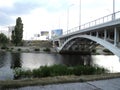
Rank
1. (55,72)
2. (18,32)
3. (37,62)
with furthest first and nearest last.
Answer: (18,32)
(37,62)
(55,72)

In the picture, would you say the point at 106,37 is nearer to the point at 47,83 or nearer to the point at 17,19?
the point at 47,83

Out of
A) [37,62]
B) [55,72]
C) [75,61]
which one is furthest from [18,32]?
[55,72]

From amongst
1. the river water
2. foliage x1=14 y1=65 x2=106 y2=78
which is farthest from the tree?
foliage x1=14 y1=65 x2=106 y2=78

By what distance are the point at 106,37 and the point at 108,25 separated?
14.2 ft

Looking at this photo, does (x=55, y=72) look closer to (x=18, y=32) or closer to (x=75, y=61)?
(x=75, y=61)

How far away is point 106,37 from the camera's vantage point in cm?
3378

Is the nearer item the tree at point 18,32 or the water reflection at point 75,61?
the water reflection at point 75,61

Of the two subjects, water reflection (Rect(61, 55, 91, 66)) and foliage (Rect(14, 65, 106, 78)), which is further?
water reflection (Rect(61, 55, 91, 66))

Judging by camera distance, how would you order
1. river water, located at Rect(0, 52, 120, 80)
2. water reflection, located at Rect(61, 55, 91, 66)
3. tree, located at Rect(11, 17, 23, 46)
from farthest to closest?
tree, located at Rect(11, 17, 23, 46), water reflection, located at Rect(61, 55, 91, 66), river water, located at Rect(0, 52, 120, 80)

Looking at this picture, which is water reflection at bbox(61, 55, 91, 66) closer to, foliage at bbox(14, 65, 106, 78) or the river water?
the river water

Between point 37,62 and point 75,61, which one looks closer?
point 37,62

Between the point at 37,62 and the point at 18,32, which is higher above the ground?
the point at 18,32

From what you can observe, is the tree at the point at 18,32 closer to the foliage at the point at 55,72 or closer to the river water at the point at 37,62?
the river water at the point at 37,62

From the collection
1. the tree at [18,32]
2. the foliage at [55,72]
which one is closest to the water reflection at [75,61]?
the foliage at [55,72]
